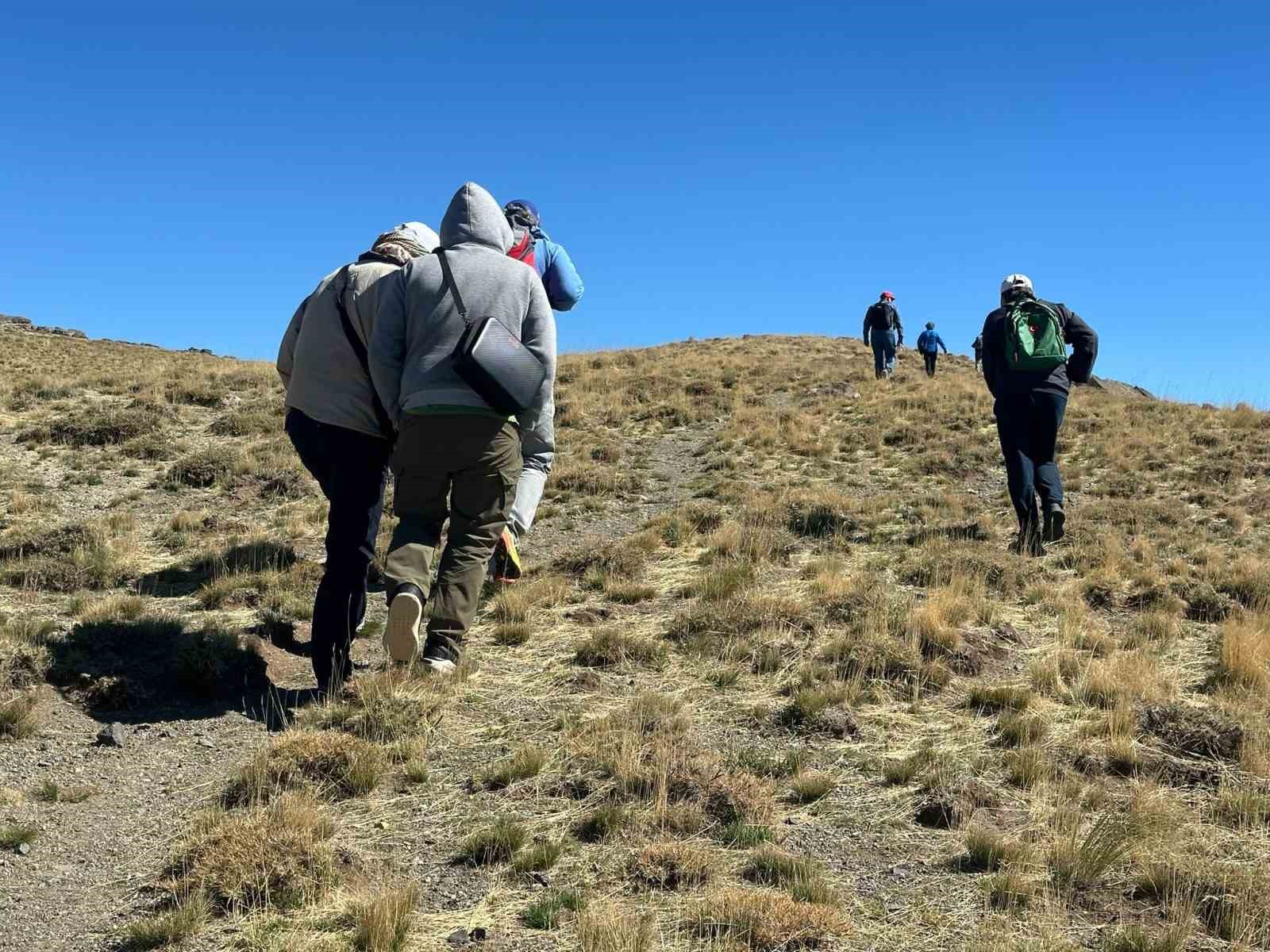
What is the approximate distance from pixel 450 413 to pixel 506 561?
1.78m

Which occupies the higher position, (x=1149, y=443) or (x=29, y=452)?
(x=1149, y=443)

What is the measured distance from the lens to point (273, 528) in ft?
27.6

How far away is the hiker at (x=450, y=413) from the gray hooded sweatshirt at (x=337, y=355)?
0.16 metres

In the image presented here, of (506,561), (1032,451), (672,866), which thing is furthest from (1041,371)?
(672,866)

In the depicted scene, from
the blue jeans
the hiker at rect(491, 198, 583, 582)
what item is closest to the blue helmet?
the hiker at rect(491, 198, 583, 582)

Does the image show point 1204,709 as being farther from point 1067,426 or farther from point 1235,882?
point 1067,426

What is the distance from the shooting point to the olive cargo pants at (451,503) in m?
4.61

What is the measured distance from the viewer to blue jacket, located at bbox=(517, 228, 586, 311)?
6.56 m

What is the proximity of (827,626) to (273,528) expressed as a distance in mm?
4837

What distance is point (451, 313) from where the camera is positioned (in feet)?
15.1

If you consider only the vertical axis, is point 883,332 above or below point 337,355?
above

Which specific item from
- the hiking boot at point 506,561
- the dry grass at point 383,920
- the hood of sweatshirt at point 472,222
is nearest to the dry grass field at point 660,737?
the dry grass at point 383,920

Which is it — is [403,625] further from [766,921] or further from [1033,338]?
[1033,338]

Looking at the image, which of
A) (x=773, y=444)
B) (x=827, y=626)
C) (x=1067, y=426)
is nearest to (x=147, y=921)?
(x=827, y=626)
